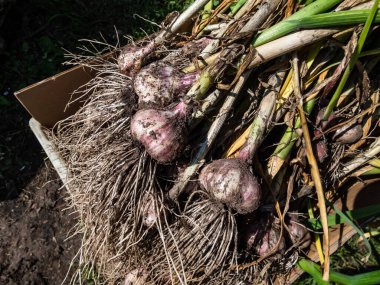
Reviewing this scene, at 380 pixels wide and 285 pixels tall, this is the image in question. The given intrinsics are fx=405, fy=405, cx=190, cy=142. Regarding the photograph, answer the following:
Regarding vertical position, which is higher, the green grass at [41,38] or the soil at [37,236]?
the green grass at [41,38]

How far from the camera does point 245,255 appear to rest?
4.21ft

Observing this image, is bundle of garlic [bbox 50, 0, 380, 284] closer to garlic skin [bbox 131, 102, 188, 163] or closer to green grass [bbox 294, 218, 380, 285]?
garlic skin [bbox 131, 102, 188, 163]

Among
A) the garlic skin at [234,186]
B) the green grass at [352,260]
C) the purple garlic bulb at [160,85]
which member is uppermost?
the purple garlic bulb at [160,85]

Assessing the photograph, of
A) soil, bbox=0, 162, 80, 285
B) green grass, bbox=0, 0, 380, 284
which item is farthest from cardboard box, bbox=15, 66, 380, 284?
green grass, bbox=0, 0, 380, 284

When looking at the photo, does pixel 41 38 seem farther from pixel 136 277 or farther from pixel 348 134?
pixel 348 134

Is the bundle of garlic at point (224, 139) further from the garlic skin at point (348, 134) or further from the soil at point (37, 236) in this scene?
the soil at point (37, 236)

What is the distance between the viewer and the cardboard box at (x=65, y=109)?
1396 mm

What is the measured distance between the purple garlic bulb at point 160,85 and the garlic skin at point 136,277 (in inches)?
21.0

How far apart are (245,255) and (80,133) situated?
0.66 m

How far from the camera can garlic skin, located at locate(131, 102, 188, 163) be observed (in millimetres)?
1047

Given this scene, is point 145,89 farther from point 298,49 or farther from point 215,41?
point 298,49

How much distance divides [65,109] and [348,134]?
3.12 feet

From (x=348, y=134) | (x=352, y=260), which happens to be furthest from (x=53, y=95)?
(x=352, y=260)

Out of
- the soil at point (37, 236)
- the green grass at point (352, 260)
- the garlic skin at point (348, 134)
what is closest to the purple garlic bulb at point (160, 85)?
the garlic skin at point (348, 134)
